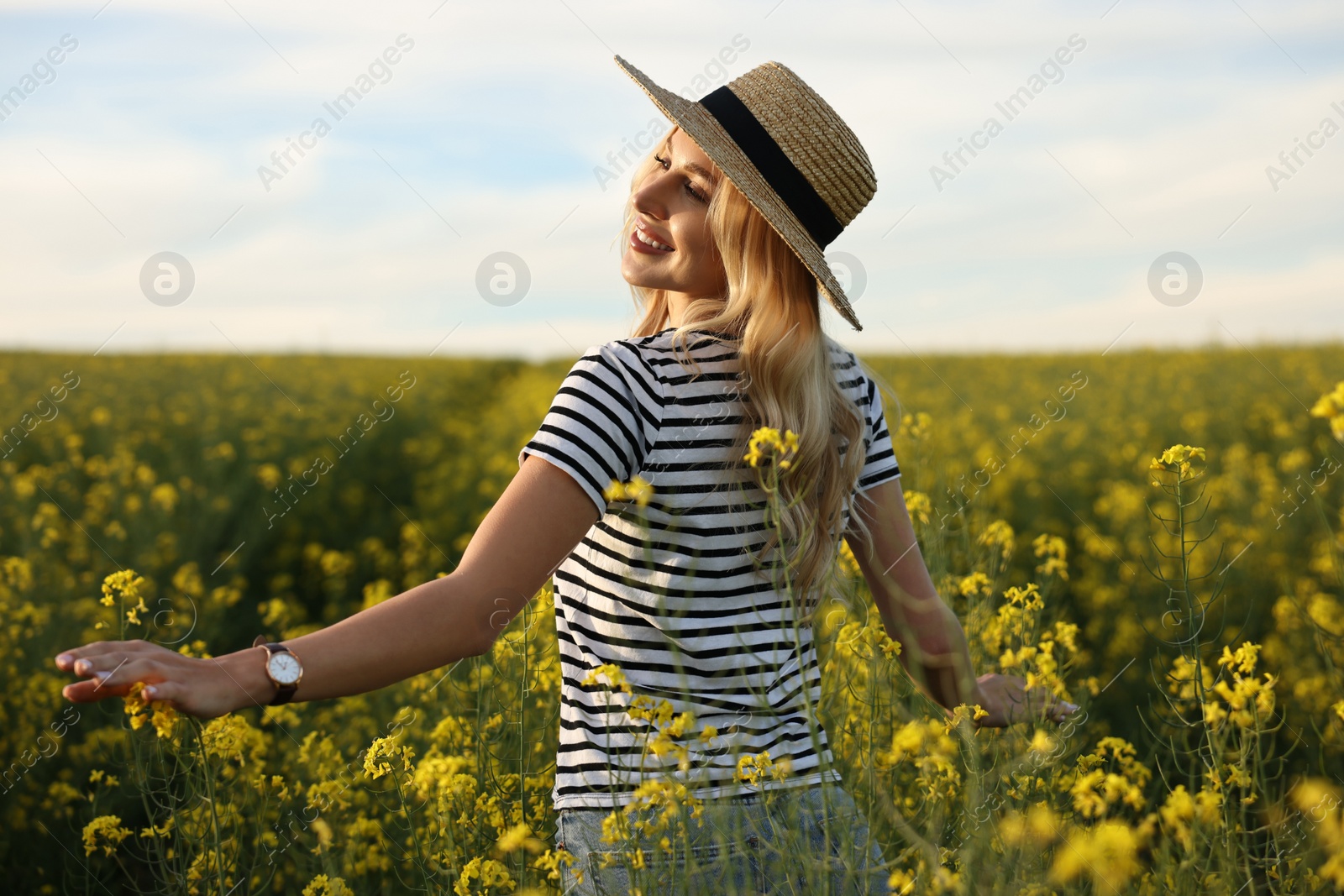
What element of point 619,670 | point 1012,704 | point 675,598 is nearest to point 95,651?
point 619,670

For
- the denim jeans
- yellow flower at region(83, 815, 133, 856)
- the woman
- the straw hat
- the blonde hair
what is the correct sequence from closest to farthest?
the woman → the denim jeans → the blonde hair → the straw hat → yellow flower at region(83, 815, 133, 856)

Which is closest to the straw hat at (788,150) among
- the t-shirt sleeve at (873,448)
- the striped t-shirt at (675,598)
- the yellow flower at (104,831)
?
the t-shirt sleeve at (873,448)

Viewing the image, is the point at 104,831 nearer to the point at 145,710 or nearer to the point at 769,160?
the point at 145,710

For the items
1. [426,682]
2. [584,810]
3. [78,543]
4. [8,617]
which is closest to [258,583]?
[78,543]

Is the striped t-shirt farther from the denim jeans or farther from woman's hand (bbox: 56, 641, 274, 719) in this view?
woman's hand (bbox: 56, 641, 274, 719)

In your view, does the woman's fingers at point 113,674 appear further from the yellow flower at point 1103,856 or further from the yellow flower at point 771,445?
the yellow flower at point 1103,856

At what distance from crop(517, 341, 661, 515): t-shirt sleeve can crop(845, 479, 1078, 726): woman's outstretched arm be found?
545 millimetres

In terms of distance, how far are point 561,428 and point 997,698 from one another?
3.28 feet

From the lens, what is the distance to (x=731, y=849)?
1490mm

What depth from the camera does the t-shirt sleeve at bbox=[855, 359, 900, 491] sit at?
1.77 metres

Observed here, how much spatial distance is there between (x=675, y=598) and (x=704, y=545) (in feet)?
0.28

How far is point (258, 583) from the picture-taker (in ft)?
20.5

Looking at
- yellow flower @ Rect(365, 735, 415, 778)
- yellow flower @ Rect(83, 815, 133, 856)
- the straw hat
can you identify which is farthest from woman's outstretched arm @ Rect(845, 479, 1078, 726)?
yellow flower @ Rect(83, 815, 133, 856)

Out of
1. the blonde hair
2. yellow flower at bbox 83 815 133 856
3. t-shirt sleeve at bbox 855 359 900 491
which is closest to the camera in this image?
the blonde hair
